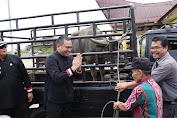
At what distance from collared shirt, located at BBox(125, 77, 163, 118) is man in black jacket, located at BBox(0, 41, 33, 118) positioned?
1899 millimetres

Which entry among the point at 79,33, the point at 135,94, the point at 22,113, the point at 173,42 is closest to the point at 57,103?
the point at 22,113

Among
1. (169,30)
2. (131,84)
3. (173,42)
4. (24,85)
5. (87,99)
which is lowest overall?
(87,99)

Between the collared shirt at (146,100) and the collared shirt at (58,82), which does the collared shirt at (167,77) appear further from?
the collared shirt at (58,82)

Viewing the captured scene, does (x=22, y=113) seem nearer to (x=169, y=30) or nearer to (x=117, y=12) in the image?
(x=169, y=30)

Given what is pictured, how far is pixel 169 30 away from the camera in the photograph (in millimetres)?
A: 3020

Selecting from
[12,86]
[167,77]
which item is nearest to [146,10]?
[167,77]

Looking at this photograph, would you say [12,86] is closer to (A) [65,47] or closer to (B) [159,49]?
(A) [65,47]

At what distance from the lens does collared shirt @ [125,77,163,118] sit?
165cm

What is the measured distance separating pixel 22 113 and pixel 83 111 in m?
1.09

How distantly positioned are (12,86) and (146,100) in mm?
2164

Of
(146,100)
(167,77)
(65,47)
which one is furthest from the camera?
(65,47)

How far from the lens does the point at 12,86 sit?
268cm

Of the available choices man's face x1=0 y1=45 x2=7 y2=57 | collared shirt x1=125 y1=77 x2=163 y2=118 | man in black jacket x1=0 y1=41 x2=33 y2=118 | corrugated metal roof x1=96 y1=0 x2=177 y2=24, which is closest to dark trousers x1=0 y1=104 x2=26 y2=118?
man in black jacket x1=0 y1=41 x2=33 y2=118

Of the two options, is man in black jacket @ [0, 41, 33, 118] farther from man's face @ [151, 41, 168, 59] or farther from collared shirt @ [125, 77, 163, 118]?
man's face @ [151, 41, 168, 59]
